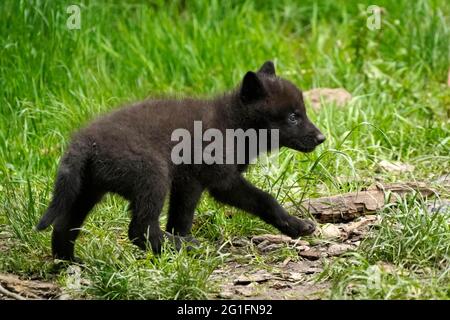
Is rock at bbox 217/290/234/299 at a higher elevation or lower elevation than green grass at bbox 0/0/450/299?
lower

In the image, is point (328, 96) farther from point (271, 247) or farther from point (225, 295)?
point (225, 295)

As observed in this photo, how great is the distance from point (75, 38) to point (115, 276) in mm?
4429

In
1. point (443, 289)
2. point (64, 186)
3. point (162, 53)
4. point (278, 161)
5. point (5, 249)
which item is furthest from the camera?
point (162, 53)

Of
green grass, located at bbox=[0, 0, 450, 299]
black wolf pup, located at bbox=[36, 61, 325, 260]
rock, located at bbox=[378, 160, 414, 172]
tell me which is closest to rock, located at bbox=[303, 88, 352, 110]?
green grass, located at bbox=[0, 0, 450, 299]

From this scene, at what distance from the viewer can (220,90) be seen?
9.00m

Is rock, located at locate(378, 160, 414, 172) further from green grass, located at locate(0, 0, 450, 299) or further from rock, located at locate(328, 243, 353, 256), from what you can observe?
rock, located at locate(328, 243, 353, 256)

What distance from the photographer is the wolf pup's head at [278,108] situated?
6410 millimetres

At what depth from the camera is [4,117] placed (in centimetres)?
845

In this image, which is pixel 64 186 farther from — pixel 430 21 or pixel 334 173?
pixel 430 21

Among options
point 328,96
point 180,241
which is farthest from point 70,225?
point 328,96

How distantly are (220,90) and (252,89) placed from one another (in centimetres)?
263

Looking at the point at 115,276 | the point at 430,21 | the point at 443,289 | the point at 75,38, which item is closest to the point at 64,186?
the point at 115,276

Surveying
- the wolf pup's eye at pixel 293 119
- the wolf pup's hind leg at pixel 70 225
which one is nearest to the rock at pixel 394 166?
the wolf pup's eye at pixel 293 119

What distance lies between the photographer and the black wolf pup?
5.62 m
